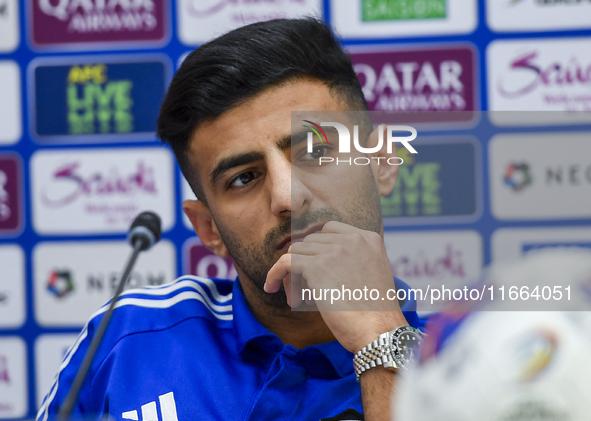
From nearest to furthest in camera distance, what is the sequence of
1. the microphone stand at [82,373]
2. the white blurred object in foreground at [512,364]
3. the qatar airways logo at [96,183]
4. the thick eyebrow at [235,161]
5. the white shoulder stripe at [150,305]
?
the white blurred object in foreground at [512,364] → the microphone stand at [82,373] → the thick eyebrow at [235,161] → the white shoulder stripe at [150,305] → the qatar airways logo at [96,183]

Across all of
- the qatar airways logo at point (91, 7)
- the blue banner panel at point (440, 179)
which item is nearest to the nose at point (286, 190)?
A: the blue banner panel at point (440, 179)

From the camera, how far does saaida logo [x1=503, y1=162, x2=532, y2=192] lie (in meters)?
0.94

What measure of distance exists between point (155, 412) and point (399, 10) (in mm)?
1244

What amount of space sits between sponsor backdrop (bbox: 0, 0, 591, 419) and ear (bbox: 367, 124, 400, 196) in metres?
0.76

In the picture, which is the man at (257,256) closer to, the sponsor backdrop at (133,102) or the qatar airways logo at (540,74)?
the sponsor backdrop at (133,102)

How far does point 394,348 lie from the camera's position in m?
0.58

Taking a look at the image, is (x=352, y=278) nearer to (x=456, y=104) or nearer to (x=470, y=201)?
(x=470, y=201)

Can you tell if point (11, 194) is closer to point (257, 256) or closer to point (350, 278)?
point (257, 256)

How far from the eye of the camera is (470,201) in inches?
27.0

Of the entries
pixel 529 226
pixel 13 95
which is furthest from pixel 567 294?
pixel 13 95

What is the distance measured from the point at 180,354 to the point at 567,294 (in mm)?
622

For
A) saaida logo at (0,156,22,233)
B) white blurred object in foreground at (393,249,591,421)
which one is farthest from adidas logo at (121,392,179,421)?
saaida logo at (0,156,22,233)

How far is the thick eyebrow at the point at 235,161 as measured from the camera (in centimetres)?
74

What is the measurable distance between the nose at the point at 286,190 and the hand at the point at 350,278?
5cm
